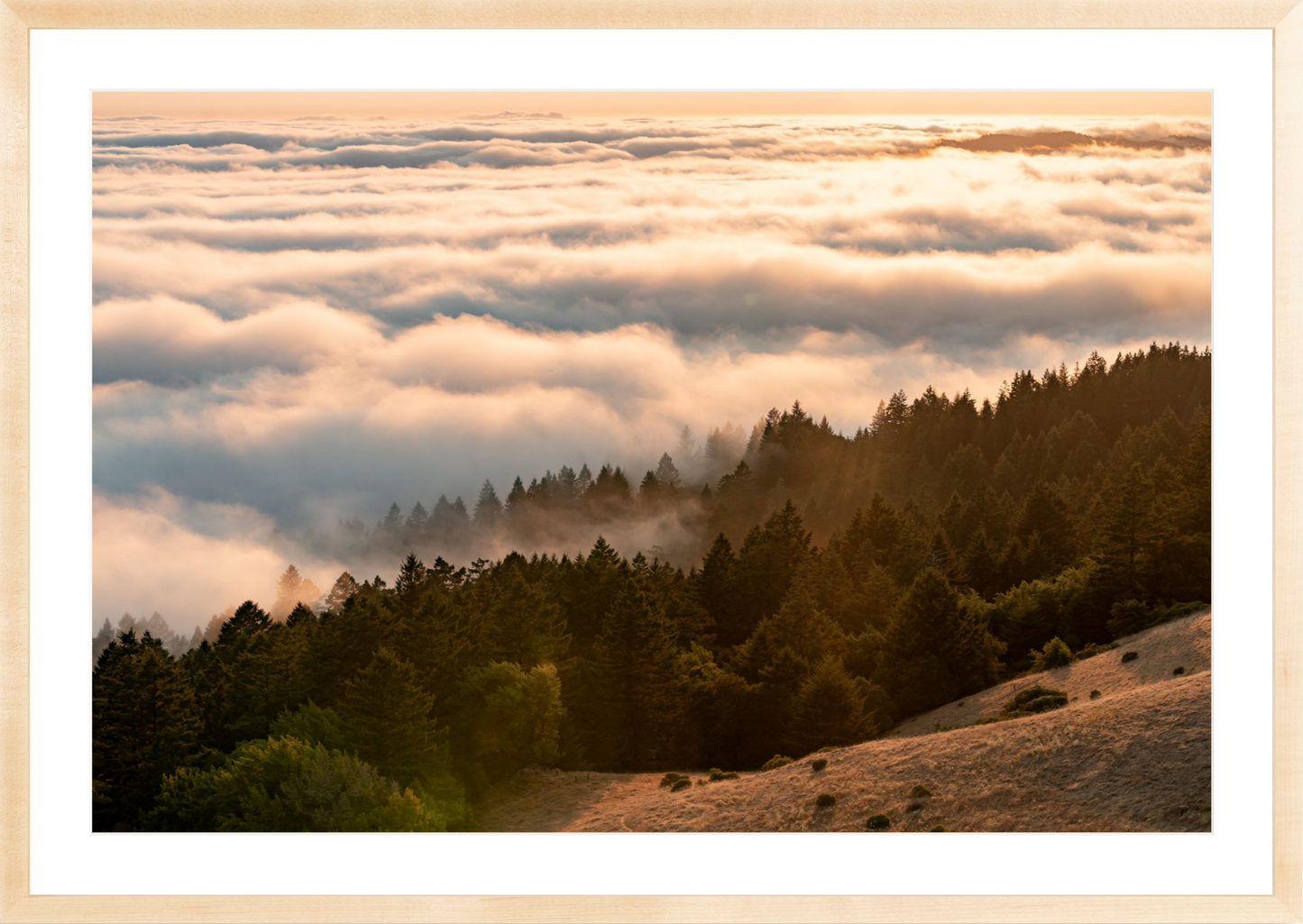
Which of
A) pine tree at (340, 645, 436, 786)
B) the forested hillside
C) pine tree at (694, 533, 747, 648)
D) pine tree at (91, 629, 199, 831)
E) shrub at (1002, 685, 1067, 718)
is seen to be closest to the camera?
pine tree at (91, 629, 199, 831)

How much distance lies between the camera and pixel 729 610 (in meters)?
11.2

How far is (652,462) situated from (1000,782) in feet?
16.5

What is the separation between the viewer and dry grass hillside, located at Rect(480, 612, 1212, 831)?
589 centimetres

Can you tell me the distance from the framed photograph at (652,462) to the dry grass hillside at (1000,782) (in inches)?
2.3

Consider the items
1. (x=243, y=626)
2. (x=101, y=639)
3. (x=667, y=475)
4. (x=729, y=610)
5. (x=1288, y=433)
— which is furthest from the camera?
(x=729, y=610)

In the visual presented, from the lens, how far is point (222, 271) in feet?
28.3

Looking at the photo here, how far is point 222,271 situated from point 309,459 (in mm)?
2120

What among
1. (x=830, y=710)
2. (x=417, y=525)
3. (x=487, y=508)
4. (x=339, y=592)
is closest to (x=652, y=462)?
(x=487, y=508)

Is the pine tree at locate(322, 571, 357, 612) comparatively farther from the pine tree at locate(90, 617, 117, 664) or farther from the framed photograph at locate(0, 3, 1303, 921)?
the pine tree at locate(90, 617, 117, 664)

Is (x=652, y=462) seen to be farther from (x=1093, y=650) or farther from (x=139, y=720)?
(x=139, y=720)

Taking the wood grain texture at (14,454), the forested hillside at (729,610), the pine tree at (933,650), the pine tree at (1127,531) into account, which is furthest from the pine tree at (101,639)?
the pine tree at (1127,531)

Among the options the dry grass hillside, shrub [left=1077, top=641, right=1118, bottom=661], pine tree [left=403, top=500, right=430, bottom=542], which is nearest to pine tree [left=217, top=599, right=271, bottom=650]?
pine tree [left=403, top=500, right=430, bottom=542]

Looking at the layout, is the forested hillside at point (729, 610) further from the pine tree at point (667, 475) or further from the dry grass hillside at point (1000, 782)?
the dry grass hillside at point (1000, 782)

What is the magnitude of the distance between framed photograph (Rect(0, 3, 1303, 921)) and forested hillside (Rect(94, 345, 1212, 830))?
2.4 inches
